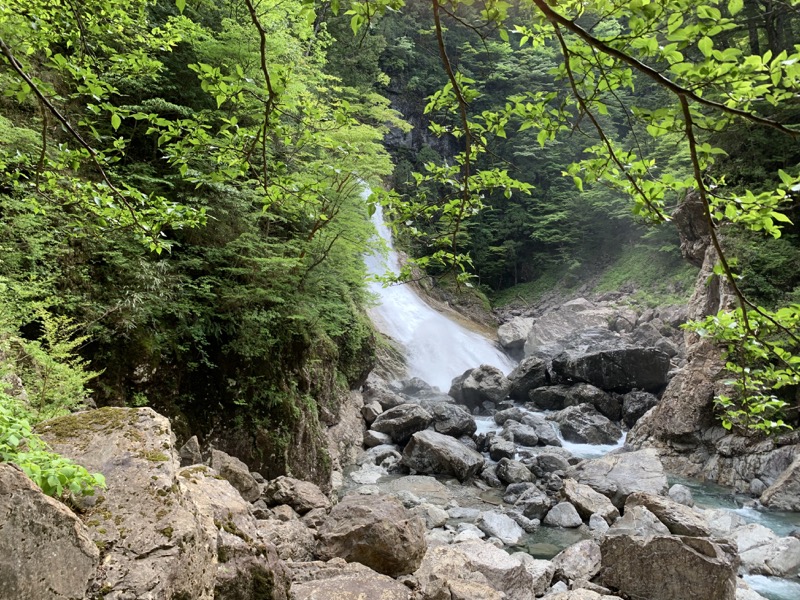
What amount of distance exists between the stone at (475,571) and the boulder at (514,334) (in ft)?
63.7

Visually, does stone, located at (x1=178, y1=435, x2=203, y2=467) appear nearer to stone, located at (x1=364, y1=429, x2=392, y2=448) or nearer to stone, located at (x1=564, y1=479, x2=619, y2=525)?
stone, located at (x1=564, y1=479, x2=619, y2=525)

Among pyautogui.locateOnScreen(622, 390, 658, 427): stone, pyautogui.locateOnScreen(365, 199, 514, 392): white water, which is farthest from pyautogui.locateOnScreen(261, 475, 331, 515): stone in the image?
pyautogui.locateOnScreen(365, 199, 514, 392): white water

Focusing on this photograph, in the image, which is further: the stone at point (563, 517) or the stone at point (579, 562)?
the stone at point (563, 517)

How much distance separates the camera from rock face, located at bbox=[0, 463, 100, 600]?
162cm

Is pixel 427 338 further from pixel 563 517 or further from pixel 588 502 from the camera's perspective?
pixel 563 517

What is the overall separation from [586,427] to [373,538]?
11.6 meters

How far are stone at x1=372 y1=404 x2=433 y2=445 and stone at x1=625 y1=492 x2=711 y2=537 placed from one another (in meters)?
6.63

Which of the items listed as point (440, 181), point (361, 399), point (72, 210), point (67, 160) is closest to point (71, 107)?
point (72, 210)

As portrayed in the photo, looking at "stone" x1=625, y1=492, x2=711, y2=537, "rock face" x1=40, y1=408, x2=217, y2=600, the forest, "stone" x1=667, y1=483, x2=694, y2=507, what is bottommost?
"stone" x1=667, y1=483, x2=694, y2=507

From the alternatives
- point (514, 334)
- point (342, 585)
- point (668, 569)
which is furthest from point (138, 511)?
point (514, 334)

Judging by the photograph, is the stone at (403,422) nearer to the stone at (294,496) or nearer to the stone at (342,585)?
the stone at (294,496)

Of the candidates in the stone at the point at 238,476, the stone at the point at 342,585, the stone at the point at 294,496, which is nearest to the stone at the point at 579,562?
the stone at the point at 294,496

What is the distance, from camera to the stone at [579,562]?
661cm

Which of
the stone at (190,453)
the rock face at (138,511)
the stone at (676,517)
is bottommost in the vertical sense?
the stone at (676,517)
